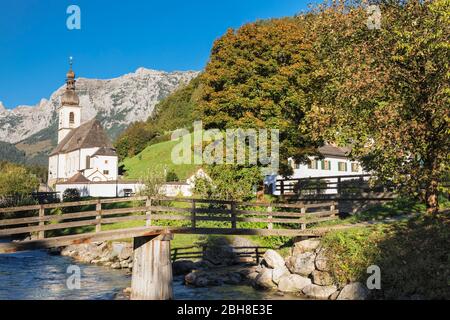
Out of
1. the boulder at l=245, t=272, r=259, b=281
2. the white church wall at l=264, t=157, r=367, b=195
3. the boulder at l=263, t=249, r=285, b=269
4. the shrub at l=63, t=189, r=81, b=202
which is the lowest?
the boulder at l=245, t=272, r=259, b=281

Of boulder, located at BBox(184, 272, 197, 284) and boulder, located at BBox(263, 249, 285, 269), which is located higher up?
boulder, located at BBox(263, 249, 285, 269)

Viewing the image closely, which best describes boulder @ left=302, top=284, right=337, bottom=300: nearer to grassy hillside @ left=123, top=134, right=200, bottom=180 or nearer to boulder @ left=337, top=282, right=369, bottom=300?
boulder @ left=337, top=282, right=369, bottom=300

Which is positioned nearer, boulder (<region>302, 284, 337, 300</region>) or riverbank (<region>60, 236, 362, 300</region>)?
boulder (<region>302, 284, 337, 300</region>)

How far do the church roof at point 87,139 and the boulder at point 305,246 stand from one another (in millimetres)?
79414

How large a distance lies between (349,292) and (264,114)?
18634 millimetres

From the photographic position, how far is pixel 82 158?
318ft

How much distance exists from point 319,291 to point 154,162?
244 ft

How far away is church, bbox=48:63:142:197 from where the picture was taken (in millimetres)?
78562

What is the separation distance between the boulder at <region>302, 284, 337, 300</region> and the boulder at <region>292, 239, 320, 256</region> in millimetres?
3391

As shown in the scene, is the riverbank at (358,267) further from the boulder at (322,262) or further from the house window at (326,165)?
the house window at (326,165)

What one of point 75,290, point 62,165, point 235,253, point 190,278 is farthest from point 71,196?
point 62,165

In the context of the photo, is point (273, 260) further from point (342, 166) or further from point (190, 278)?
point (342, 166)

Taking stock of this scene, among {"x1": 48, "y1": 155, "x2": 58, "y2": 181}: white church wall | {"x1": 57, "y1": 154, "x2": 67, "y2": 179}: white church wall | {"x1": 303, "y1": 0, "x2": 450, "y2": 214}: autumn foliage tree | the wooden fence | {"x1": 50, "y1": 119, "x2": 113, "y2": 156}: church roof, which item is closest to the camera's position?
{"x1": 303, "y1": 0, "x2": 450, "y2": 214}: autumn foliage tree

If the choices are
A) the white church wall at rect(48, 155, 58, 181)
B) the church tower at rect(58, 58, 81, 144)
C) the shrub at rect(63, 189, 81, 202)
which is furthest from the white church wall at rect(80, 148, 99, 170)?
the shrub at rect(63, 189, 81, 202)
